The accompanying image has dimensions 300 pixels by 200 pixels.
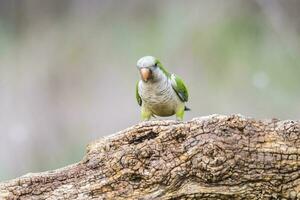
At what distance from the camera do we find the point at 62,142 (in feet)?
11.0

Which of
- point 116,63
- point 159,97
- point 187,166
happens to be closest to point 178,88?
point 159,97

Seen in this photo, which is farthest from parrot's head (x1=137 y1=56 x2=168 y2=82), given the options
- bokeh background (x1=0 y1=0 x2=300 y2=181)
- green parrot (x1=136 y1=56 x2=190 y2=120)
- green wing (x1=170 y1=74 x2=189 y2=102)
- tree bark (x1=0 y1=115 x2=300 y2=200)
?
bokeh background (x1=0 y1=0 x2=300 y2=181)

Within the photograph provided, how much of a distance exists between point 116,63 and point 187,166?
6.38 feet

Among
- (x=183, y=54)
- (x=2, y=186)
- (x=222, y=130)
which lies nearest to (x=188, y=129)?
(x=222, y=130)

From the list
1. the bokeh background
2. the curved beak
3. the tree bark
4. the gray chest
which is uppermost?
the bokeh background

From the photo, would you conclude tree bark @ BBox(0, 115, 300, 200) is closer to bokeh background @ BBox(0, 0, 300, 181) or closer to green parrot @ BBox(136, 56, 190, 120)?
green parrot @ BBox(136, 56, 190, 120)

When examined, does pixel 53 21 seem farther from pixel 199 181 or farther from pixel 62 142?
pixel 199 181

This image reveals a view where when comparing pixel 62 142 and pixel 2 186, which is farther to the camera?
pixel 62 142

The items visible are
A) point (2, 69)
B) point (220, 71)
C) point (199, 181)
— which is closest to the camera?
point (199, 181)

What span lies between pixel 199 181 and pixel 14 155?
6.97 feet

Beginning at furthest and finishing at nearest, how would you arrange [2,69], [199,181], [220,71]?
[2,69] → [220,71] → [199,181]

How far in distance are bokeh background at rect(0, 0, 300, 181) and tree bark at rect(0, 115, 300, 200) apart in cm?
168

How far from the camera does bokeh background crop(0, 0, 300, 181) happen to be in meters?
3.26

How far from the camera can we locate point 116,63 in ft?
11.2
